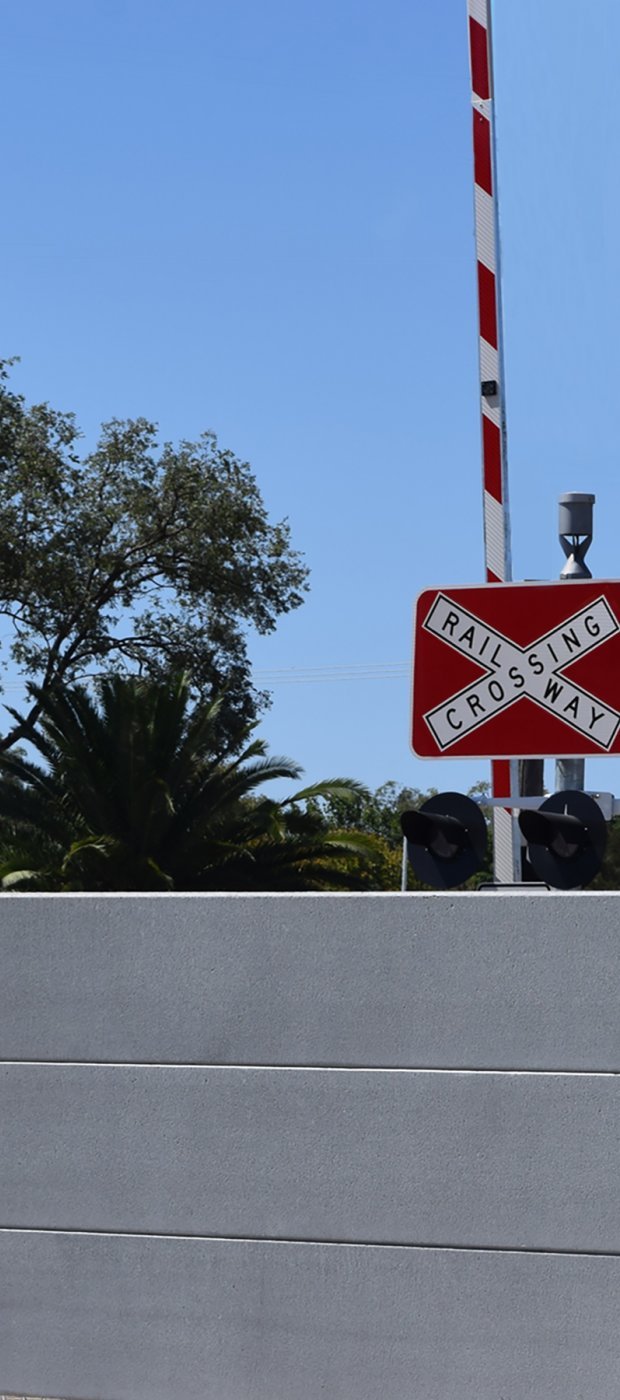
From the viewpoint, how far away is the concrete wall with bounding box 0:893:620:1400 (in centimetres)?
355

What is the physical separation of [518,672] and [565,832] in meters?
0.41

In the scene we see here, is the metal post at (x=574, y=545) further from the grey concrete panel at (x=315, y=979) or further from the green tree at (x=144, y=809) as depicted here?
the green tree at (x=144, y=809)

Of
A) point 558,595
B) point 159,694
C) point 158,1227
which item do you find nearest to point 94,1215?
point 158,1227

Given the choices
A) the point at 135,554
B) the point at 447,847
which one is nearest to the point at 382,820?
the point at 135,554

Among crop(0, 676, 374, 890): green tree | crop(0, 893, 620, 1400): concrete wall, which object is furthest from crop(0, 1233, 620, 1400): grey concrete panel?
crop(0, 676, 374, 890): green tree

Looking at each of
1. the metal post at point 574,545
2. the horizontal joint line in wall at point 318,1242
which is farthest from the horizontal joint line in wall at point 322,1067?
the metal post at point 574,545

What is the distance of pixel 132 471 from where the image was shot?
26.1 m

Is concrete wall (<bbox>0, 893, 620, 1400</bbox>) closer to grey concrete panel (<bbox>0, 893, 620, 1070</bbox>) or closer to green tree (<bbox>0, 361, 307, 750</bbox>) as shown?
grey concrete panel (<bbox>0, 893, 620, 1070</bbox>)

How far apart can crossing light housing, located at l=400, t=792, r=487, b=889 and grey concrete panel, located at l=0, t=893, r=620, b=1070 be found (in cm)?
35

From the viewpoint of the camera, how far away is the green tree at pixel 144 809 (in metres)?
20.6

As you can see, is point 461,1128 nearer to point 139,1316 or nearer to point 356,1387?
point 356,1387

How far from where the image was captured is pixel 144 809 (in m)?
20.5

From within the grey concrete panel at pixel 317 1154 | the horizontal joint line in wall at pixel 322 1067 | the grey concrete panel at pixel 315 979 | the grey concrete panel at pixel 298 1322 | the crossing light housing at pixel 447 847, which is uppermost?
the crossing light housing at pixel 447 847

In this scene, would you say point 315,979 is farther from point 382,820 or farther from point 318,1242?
point 382,820
